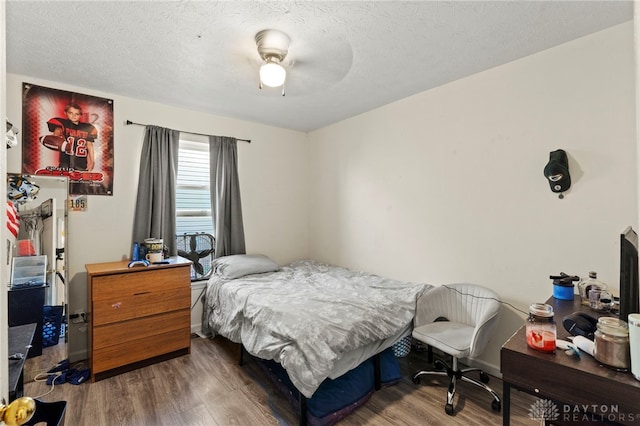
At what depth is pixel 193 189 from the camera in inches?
139

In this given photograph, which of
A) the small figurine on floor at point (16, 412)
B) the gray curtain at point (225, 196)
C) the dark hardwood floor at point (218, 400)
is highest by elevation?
the gray curtain at point (225, 196)

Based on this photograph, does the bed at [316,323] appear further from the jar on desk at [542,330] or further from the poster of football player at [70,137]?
the poster of football player at [70,137]

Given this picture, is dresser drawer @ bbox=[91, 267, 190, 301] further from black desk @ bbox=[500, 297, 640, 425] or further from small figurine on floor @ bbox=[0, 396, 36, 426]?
black desk @ bbox=[500, 297, 640, 425]

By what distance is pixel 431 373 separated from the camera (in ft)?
7.72

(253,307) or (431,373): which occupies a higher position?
(253,307)

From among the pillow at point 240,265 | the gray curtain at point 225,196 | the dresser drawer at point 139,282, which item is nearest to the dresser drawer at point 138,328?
the dresser drawer at point 139,282

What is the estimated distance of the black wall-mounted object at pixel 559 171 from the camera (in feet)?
6.68

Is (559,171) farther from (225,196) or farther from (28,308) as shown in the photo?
(28,308)

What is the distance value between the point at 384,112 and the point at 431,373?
2627 millimetres

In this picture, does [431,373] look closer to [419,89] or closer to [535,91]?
[535,91]

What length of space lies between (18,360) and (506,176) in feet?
10.3

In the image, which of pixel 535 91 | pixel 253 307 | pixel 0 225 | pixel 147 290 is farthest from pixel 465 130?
pixel 147 290

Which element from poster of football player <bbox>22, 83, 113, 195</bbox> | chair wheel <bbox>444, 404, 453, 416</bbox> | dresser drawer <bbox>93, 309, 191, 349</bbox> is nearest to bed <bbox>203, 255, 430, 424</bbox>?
dresser drawer <bbox>93, 309, 191, 349</bbox>

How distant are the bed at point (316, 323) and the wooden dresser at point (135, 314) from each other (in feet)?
1.25
